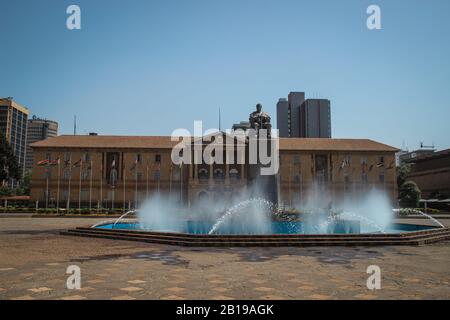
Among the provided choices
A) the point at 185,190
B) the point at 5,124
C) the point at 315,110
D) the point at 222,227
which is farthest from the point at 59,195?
the point at 315,110

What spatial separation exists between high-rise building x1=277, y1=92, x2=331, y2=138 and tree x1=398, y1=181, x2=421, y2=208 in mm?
66209

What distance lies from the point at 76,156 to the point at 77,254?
5065cm

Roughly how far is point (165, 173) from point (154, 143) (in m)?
5.51

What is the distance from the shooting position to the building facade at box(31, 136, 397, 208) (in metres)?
57.3

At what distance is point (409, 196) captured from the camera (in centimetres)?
5844

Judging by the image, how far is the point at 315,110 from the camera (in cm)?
12556

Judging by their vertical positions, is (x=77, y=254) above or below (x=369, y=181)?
below

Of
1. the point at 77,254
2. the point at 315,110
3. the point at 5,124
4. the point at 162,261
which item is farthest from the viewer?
the point at 315,110

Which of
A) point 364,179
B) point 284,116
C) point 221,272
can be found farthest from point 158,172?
point 284,116

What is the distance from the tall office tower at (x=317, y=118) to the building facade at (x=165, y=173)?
2524 inches

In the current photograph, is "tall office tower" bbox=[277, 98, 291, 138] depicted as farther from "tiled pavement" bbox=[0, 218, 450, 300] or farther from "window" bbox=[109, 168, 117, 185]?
"tiled pavement" bbox=[0, 218, 450, 300]

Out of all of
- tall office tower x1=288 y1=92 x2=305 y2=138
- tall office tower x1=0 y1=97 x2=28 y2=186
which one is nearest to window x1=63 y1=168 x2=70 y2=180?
tall office tower x1=0 y1=97 x2=28 y2=186
